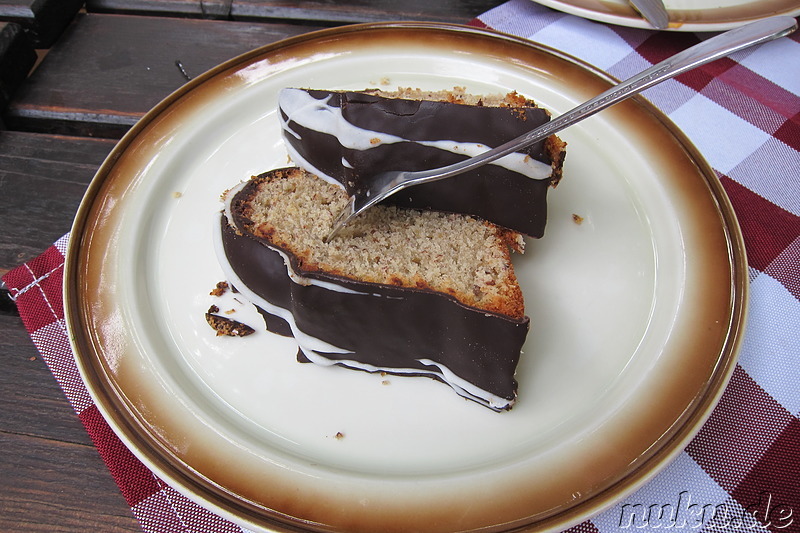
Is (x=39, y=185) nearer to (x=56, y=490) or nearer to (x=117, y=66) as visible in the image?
(x=117, y=66)

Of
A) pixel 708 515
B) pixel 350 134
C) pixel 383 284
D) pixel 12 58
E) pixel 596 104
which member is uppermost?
pixel 596 104

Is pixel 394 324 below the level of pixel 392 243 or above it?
below

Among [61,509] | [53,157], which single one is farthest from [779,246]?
[53,157]

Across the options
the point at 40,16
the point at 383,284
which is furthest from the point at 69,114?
the point at 383,284

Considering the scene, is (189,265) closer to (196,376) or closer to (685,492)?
(196,376)

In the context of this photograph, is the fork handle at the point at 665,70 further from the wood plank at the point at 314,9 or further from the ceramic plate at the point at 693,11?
the wood plank at the point at 314,9

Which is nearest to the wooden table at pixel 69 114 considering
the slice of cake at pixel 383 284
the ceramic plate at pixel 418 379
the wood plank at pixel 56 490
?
the wood plank at pixel 56 490
